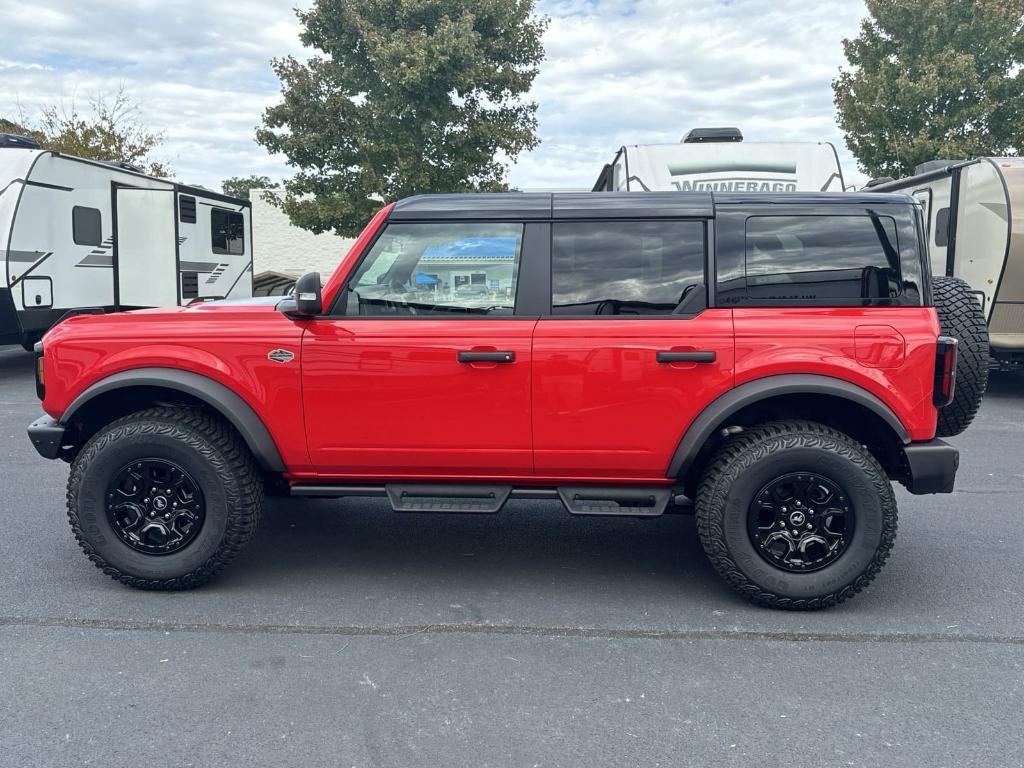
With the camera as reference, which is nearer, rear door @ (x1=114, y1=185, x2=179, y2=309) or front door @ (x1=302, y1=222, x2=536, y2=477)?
front door @ (x1=302, y1=222, x2=536, y2=477)

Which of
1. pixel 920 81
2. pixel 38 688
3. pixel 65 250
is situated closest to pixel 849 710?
pixel 38 688

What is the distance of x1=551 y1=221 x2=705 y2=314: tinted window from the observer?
385 centimetres

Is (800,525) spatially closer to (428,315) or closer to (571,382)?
(571,382)

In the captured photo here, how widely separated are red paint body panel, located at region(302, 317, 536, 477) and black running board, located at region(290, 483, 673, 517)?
105 mm

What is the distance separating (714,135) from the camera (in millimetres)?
10625

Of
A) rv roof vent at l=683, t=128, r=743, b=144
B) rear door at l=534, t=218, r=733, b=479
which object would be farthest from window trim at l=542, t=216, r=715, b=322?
rv roof vent at l=683, t=128, r=743, b=144

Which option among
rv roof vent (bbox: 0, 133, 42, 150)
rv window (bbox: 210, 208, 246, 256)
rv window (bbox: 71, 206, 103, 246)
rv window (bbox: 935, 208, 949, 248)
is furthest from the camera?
rv window (bbox: 210, 208, 246, 256)

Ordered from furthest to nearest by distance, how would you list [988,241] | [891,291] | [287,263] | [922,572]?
[287,263] < [988,241] < [922,572] < [891,291]

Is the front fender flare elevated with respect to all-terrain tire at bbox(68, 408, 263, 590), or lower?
elevated

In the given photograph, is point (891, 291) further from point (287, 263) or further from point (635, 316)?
point (287, 263)

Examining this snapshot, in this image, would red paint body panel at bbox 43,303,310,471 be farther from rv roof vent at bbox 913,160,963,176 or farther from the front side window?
rv roof vent at bbox 913,160,963,176

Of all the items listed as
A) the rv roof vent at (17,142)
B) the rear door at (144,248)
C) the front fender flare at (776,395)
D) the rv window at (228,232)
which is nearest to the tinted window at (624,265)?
the front fender flare at (776,395)

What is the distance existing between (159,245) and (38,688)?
36.3 feet

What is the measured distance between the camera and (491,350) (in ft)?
12.4
